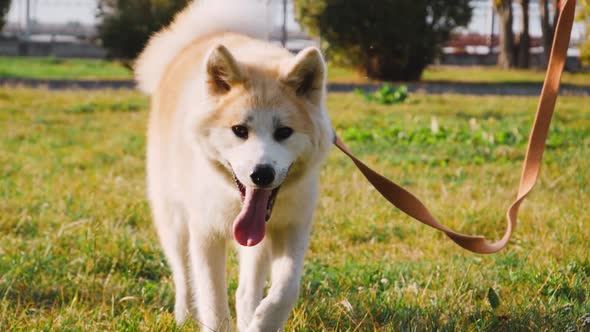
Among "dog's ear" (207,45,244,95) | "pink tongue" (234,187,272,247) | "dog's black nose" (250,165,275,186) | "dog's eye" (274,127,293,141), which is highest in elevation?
"dog's ear" (207,45,244,95)

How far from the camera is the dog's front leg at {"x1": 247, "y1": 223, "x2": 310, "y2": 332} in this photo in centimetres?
262

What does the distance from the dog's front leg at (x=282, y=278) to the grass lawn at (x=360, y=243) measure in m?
0.29

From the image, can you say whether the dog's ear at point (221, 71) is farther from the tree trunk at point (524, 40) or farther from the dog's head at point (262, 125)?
the tree trunk at point (524, 40)

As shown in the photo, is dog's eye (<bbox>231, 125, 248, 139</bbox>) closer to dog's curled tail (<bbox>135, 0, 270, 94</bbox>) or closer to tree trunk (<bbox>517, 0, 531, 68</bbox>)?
dog's curled tail (<bbox>135, 0, 270, 94</bbox>)

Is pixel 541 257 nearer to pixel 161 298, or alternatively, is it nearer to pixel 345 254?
pixel 345 254

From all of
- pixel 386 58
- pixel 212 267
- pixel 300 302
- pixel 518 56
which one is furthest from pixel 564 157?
pixel 518 56

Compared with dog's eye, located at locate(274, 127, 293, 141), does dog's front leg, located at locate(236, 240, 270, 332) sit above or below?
below

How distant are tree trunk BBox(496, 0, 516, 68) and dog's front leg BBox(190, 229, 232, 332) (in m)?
23.3

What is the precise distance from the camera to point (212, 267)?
9.91 ft

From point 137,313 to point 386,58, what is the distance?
17.3 m

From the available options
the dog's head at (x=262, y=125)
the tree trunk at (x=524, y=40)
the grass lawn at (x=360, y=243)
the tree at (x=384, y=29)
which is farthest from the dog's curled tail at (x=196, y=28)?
the tree trunk at (x=524, y=40)

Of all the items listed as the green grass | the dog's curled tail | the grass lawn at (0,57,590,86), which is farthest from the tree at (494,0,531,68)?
the dog's curled tail

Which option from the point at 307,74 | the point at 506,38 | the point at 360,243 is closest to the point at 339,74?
the point at 506,38

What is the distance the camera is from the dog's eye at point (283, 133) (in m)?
2.75
